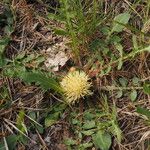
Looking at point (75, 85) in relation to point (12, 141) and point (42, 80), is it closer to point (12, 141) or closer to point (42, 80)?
point (42, 80)

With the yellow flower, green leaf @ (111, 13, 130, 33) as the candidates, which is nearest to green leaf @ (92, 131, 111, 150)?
the yellow flower

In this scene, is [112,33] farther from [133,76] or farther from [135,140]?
[135,140]

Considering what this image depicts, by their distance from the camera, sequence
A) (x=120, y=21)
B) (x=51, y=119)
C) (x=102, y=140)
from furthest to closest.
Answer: (x=120, y=21) → (x=51, y=119) → (x=102, y=140)

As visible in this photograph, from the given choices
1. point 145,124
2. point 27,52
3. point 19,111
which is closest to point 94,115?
point 145,124

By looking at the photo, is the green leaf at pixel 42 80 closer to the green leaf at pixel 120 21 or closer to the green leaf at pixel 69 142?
the green leaf at pixel 69 142

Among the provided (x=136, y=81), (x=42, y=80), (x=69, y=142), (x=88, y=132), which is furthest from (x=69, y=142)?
(x=136, y=81)

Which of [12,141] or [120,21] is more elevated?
[120,21]

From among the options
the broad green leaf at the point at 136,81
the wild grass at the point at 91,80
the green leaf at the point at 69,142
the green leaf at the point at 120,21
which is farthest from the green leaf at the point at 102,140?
the green leaf at the point at 120,21
